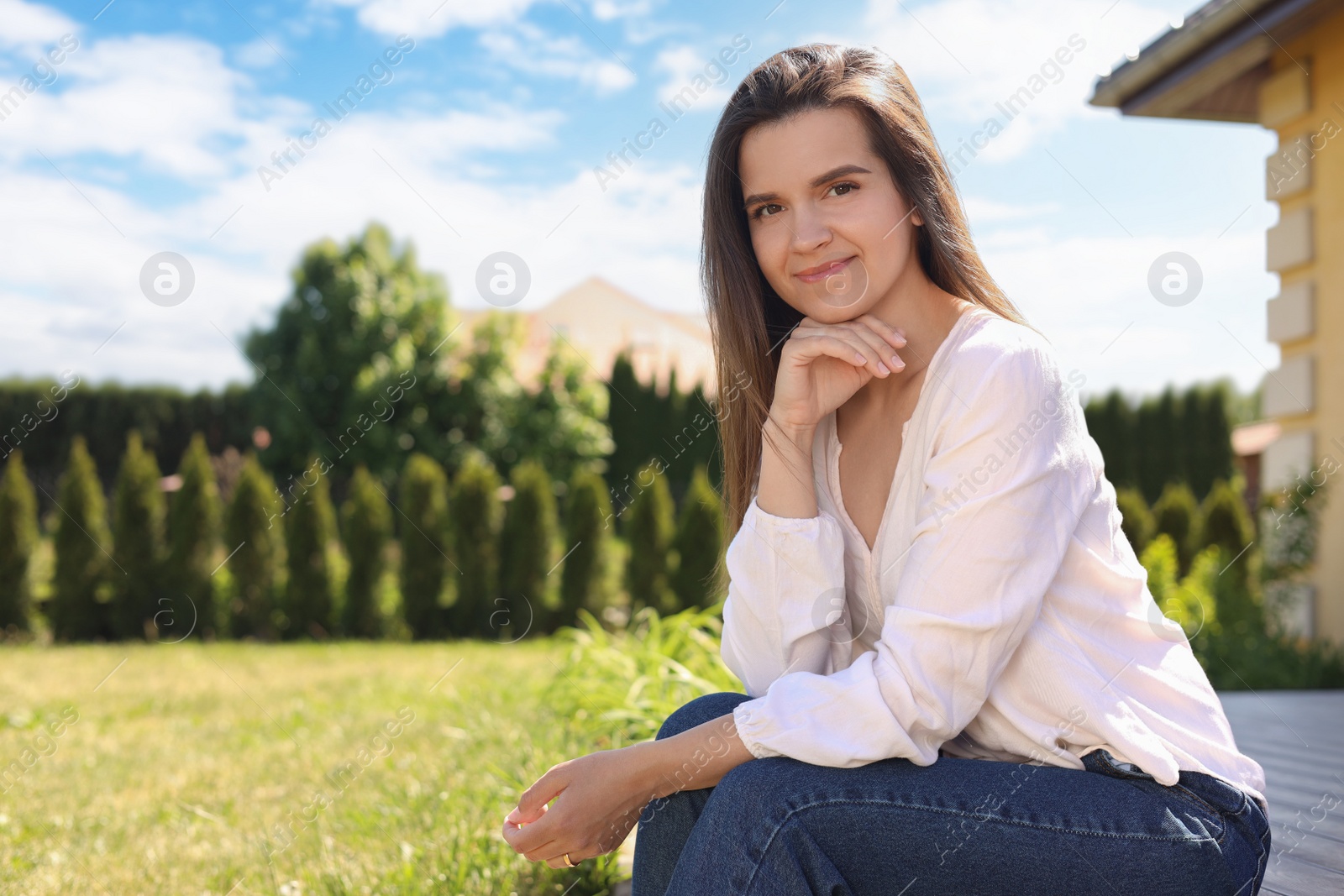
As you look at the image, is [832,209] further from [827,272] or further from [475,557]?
[475,557]

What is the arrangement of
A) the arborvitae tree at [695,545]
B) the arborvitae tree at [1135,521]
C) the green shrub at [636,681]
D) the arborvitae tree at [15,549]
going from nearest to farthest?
the green shrub at [636,681] < the arborvitae tree at [1135,521] < the arborvitae tree at [15,549] < the arborvitae tree at [695,545]

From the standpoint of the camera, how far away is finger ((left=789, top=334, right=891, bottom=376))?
4.87ft

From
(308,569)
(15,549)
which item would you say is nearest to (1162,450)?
(308,569)

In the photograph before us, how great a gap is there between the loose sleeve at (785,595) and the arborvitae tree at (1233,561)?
200 inches

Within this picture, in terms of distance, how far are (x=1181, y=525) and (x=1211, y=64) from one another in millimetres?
6427

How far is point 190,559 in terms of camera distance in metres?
9.91

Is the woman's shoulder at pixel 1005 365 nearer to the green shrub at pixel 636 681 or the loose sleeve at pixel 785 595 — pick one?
the loose sleeve at pixel 785 595

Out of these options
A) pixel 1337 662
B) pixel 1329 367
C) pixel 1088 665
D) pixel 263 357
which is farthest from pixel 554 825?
pixel 263 357

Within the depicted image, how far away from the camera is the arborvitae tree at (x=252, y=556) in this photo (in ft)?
32.6

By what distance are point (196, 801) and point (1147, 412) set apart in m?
17.7

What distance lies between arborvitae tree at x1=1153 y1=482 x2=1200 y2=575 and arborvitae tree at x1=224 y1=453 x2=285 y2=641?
9779mm

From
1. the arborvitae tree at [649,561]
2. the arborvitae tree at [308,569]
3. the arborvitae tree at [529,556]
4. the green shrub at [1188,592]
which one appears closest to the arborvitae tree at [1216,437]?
the green shrub at [1188,592]

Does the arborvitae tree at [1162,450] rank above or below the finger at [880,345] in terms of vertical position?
below

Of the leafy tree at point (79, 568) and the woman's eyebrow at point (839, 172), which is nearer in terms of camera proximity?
the woman's eyebrow at point (839, 172)
